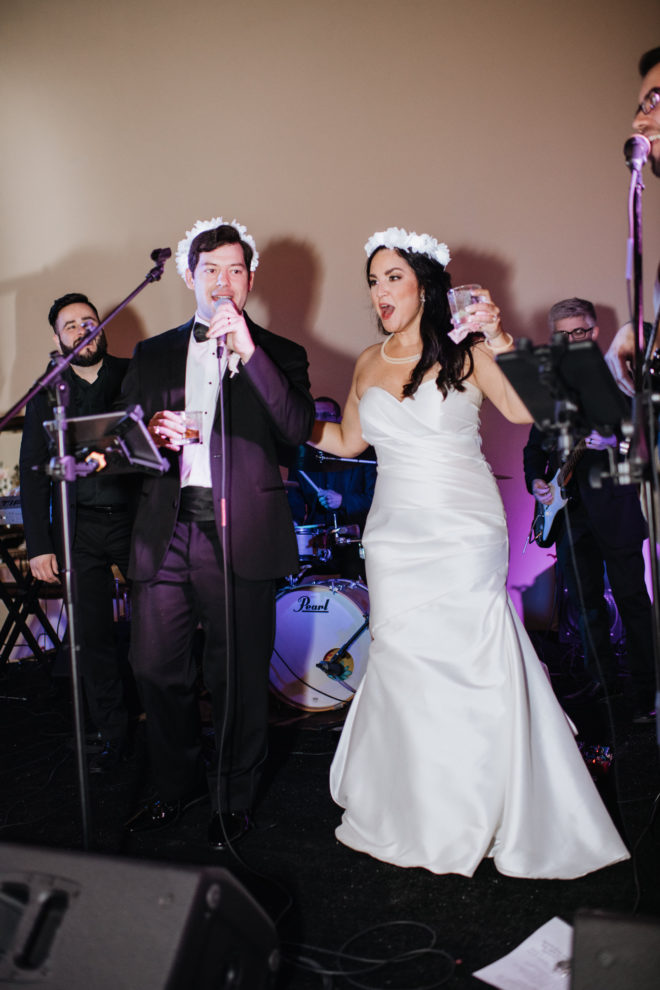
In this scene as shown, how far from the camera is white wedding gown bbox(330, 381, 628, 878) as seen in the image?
249 centimetres

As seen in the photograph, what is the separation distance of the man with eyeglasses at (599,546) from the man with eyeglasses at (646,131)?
154 centimetres

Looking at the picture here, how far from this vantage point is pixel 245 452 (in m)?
2.91

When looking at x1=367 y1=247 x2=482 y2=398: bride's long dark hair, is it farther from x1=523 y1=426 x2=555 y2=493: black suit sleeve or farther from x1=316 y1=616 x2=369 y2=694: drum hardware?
x1=316 y1=616 x2=369 y2=694: drum hardware

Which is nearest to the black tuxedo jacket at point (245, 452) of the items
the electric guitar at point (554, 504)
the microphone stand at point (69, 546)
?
the microphone stand at point (69, 546)

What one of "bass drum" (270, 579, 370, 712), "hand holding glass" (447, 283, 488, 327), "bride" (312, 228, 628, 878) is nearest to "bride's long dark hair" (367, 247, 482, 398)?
"bride" (312, 228, 628, 878)

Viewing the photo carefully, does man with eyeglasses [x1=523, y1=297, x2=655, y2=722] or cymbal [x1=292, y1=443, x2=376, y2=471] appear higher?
cymbal [x1=292, y1=443, x2=376, y2=471]

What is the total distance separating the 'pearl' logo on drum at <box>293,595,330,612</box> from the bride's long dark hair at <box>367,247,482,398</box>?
183 centimetres

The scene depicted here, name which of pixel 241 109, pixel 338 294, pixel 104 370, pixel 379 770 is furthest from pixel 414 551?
pixel 241 109

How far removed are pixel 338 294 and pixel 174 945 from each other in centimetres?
519

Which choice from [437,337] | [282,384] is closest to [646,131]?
[437,337]

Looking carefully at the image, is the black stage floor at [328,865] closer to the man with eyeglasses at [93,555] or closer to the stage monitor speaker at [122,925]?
the stage monitor speaker at [122,925]

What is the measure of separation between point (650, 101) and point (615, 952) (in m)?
2.01

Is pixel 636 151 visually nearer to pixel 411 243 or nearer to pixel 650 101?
pixel 650 101

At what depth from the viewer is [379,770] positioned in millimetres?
2742
